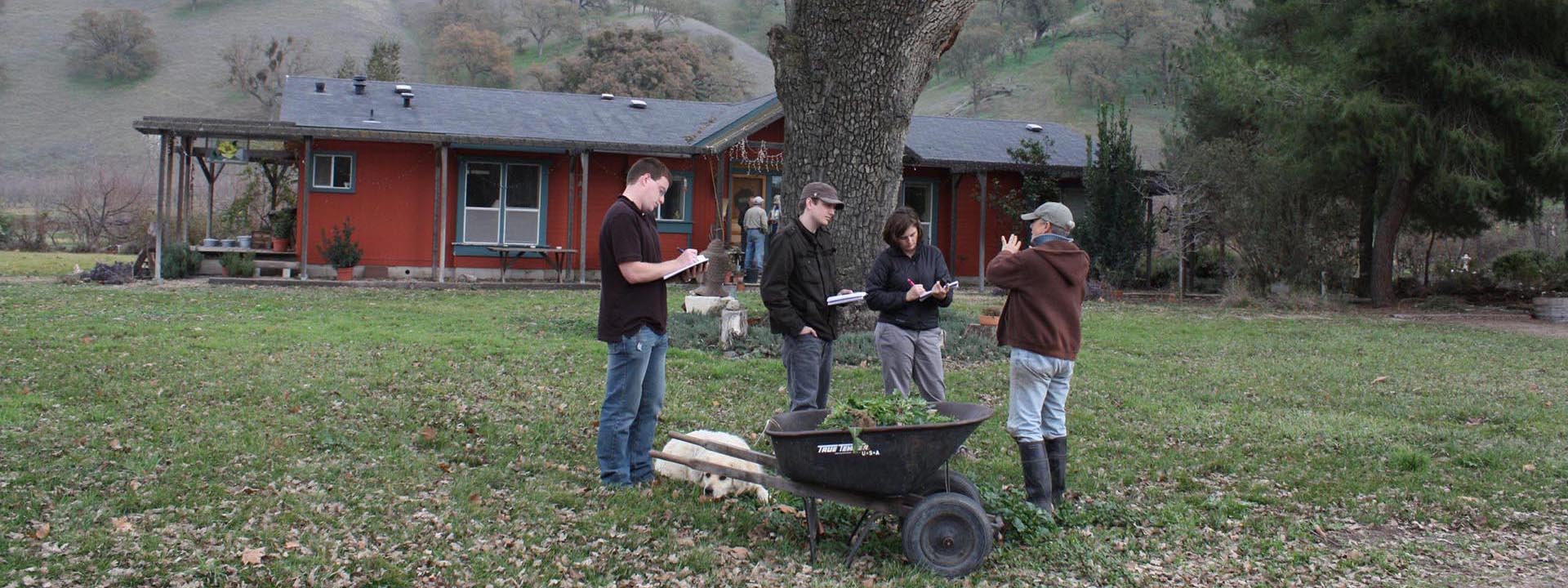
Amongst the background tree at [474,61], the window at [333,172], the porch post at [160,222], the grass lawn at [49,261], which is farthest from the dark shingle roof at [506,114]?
the background tree at [474,61]

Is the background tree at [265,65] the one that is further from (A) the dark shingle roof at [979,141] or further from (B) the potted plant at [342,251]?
(A) the dark shingle roof at [979,141]

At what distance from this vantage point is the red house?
19516mm

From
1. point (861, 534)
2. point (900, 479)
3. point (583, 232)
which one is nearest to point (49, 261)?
point (583, 232)

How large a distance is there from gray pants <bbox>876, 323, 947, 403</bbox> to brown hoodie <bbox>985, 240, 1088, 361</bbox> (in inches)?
34.1

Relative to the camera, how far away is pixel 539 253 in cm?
2091

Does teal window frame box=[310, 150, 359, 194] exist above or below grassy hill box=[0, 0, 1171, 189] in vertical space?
below

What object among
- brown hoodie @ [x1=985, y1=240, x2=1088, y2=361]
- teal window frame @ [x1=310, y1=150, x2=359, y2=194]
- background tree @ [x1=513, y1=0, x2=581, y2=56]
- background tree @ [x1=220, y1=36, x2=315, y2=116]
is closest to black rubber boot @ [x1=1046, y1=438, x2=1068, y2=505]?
brown hoodie @ [x1=985, y1=240, x2=1088, y2=361]

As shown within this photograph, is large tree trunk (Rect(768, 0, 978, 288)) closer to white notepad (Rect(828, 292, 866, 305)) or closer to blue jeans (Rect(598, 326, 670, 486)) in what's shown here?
white notepad (Rect(828, 292, 866, 305))

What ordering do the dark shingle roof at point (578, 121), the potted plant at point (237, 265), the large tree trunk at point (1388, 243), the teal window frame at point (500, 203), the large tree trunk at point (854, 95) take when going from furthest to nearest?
1. the teal window frame at point (500, 203)
2. the large tree trunk at point (1388, 243)
3. the dark shingle roof at point (578, 121)
4. the potted plant at point (237, 265)
5. the large tree trunk at point (854, 95)

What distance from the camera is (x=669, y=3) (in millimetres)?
109062

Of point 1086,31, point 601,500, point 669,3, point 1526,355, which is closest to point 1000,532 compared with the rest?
point 601,500

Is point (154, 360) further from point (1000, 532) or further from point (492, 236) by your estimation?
point (492, 236)

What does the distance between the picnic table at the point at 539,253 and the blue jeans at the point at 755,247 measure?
3.39 m

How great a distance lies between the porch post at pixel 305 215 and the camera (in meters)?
19.1
